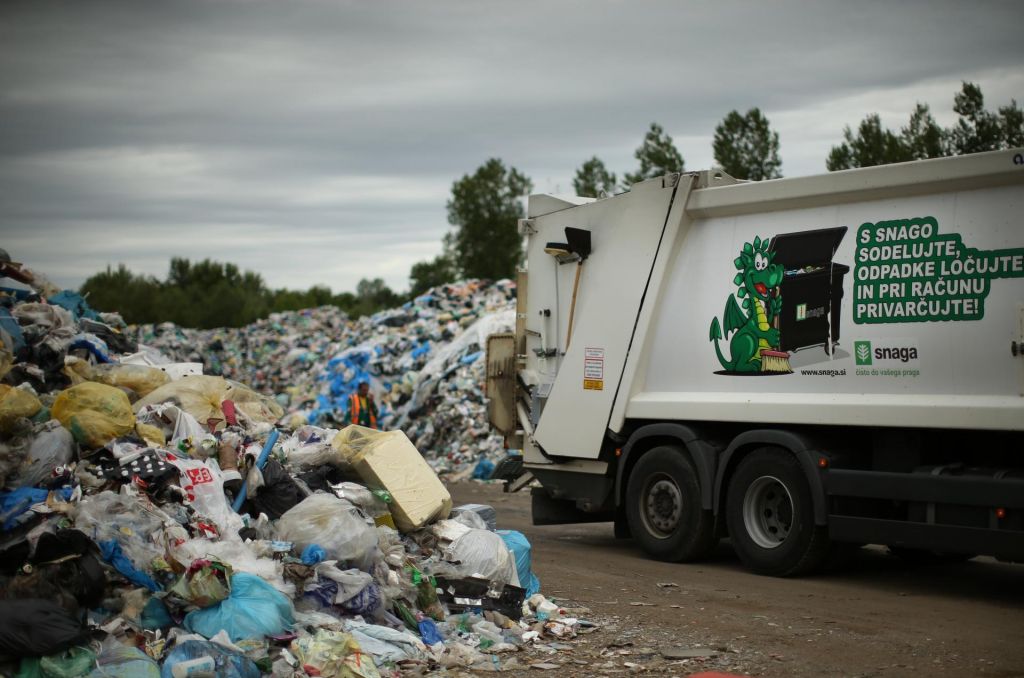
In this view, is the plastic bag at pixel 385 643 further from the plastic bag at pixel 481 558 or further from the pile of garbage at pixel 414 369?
the pile of garbage at pixel 414 369

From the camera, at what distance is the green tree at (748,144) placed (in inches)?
1259

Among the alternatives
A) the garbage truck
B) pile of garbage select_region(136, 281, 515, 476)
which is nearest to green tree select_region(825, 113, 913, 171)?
pile of garbage select_region(136, 281, 515, 476)

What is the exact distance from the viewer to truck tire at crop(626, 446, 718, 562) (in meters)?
8.11

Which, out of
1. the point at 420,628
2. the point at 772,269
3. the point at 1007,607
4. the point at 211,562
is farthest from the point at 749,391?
the point at 211,562

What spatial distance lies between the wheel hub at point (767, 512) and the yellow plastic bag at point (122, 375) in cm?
454

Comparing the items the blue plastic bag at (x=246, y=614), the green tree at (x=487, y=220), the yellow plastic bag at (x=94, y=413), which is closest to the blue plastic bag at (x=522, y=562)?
the blue plastic bag at (x=246, y=614)

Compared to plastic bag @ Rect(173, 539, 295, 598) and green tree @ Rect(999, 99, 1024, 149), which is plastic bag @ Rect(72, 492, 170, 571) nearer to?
plastic bag @ Rect(173, 539, 295, 598)

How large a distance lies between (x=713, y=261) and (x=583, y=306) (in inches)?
53.7

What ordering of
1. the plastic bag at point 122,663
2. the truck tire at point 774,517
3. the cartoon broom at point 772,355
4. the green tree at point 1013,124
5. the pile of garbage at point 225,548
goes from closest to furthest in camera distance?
the plastic bag at point 122,663 → the pile of garbage at point 225,548 → the truck tire at point 774,517 → the cartoon broom at point 772,355 → the green tree at point 1013,124

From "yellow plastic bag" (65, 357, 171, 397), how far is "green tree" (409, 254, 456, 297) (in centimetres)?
4068

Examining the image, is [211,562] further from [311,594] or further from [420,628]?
[420,628]

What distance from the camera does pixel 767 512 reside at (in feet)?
25.3

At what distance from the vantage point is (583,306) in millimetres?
9016

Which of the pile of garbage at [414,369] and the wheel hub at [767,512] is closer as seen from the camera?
the wheel hub at [767,512]
